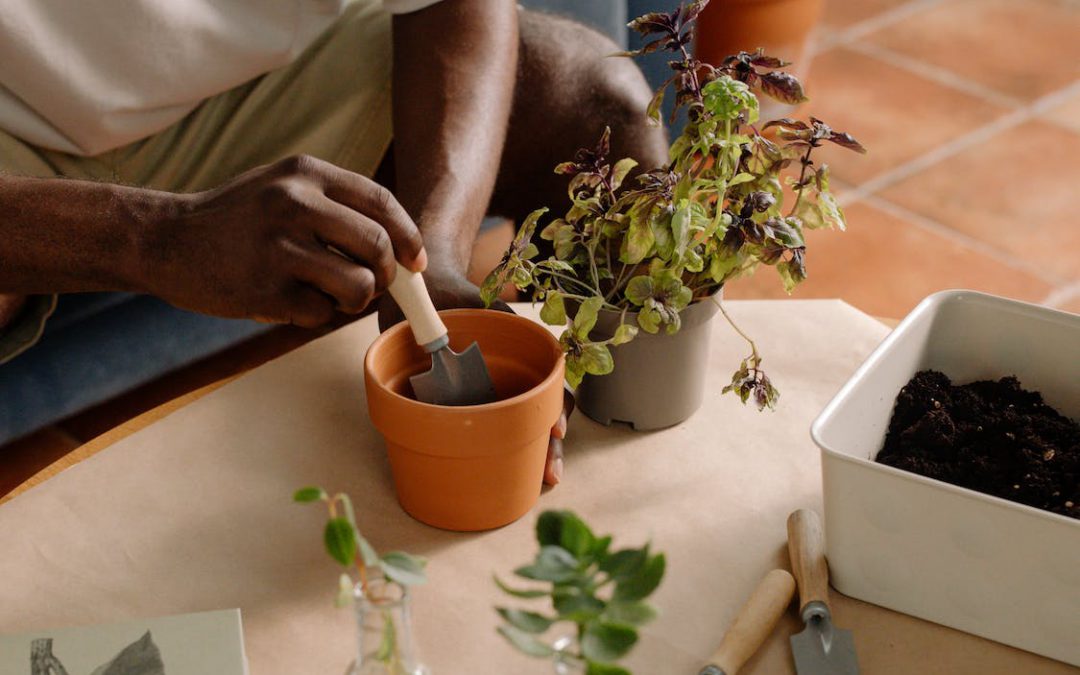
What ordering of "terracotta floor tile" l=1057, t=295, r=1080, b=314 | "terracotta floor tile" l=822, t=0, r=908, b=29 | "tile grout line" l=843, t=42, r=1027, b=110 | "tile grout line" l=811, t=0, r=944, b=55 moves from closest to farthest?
"terracotta floor tile" l=1057, t=295, r=1080, b=314, "tile grout line" l=843, t=42, r=1027, b=110, "tile grout line" l=811, t=0, r=944, b=55, "terracotta floor tile" l=822, t=0, r=908, b=29

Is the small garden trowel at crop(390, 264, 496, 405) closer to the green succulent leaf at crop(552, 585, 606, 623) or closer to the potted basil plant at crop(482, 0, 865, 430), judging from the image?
the potted basil plant at crop(482, 0, 865, 430)

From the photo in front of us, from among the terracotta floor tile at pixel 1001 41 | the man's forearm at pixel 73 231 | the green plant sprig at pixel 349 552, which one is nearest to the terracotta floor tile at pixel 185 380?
the man's forearm at pixel 73 231

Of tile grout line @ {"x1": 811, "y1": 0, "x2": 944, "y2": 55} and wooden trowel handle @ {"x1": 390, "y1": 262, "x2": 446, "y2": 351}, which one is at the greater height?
wooden trowel handle @ {"x1": 390, "y1": 262, "x2": 446, "y2": 351}

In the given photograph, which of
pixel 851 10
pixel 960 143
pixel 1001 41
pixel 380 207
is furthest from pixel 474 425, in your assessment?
pixel 851 10

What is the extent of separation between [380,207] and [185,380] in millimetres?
1107

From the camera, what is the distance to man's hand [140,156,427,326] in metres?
0.86

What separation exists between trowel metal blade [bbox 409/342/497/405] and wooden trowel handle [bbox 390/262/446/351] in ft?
0.03

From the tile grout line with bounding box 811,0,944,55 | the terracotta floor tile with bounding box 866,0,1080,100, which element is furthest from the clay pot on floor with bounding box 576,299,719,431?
the tile grout line with bounding box 811,0,944,55

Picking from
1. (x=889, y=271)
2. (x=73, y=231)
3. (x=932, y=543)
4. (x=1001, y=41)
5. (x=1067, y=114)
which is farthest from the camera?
(x=1001, y=41)

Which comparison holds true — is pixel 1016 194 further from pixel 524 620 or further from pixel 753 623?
pixel 524 620

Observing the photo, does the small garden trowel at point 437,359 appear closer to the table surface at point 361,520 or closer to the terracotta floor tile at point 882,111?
the table surface at point 361,520

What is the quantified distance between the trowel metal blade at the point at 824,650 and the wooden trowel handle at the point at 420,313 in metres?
0.32

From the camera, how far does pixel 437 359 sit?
0.85 m

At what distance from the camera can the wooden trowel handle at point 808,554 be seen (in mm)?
775
